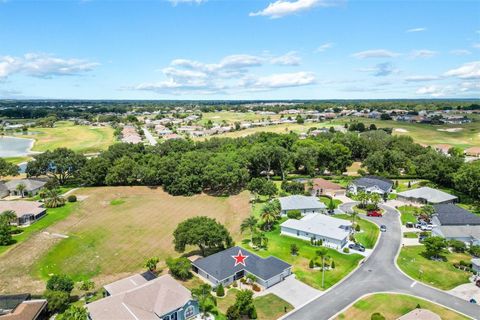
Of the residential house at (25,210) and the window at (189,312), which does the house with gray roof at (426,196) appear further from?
the residential house at (25,210)

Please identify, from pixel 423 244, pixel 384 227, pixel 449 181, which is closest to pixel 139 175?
pixel 384 227

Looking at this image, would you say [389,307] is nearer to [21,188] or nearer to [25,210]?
[25,210]

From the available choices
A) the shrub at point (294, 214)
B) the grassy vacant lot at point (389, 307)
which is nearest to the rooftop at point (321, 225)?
the shrub at point (294, 214)

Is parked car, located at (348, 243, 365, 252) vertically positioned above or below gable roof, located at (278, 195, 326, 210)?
below

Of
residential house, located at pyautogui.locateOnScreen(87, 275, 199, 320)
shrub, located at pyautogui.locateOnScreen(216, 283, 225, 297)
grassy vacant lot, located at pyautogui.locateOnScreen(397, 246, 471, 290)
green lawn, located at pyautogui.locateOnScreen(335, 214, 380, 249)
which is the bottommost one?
green lawn, located at pyautogui.locateOnScreen(335, 214, 380, 249)

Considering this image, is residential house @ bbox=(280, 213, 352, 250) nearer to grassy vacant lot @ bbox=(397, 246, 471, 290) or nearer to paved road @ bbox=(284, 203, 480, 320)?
paved road @ bbox=(284, 203, 480, 320)

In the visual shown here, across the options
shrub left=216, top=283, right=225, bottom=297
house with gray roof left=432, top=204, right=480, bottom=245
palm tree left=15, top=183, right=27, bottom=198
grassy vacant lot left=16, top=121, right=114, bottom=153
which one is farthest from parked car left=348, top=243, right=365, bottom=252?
grassy vacant lot left=16, top=121, right=114, bottom=153
